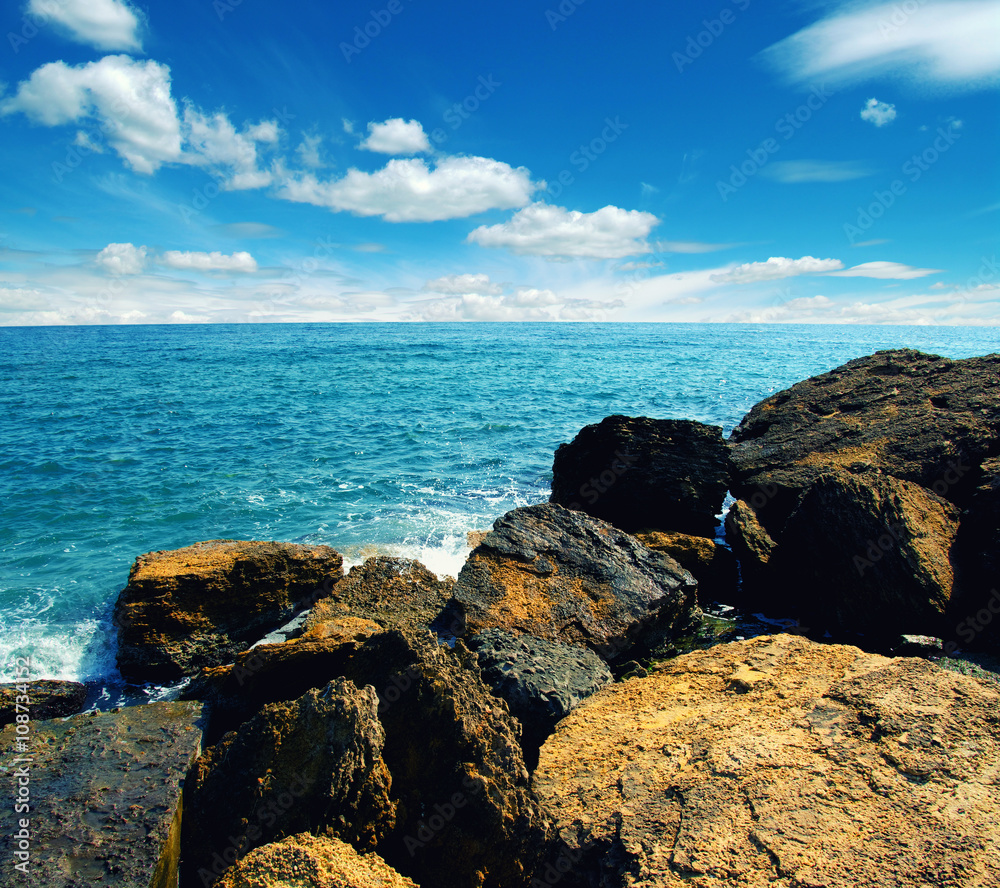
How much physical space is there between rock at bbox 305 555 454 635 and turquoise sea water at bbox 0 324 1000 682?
2.78 metres

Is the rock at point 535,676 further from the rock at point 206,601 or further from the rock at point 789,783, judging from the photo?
the rock at point 206,601

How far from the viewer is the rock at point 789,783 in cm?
292

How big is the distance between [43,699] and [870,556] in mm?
10320

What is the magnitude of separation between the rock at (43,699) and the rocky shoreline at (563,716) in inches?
1.3

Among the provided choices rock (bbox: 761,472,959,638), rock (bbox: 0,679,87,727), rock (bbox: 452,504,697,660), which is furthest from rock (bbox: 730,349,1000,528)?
rock (bbox: 0,679,87,727)

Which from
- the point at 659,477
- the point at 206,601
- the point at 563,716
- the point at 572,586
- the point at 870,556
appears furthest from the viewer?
the point at 659,477

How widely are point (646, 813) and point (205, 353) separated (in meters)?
74.6

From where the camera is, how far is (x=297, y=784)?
3807 mm

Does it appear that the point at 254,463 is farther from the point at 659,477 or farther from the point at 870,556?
the point at 870,556

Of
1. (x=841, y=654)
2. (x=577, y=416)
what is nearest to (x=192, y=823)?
(x=841, y=654)

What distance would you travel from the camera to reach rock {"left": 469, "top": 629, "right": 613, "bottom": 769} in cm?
486

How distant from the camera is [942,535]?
728 centimetres

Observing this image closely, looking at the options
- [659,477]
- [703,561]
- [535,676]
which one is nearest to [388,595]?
[535,676]

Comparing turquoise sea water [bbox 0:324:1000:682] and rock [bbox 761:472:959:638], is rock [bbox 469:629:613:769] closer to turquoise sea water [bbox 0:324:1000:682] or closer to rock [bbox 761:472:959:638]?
rock [bbox 761:472:959:638]
